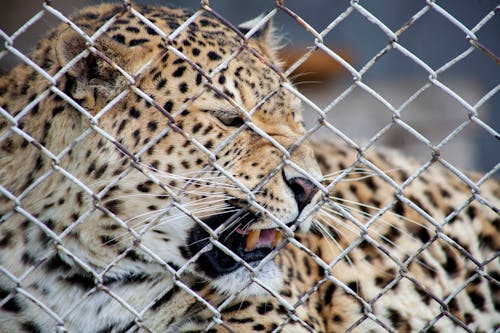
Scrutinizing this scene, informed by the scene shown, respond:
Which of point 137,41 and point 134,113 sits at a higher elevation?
point 137,41

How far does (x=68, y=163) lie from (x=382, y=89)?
6050mm

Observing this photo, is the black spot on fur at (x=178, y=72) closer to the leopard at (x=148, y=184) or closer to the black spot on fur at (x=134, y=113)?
the leopard at (x=148, y=184)

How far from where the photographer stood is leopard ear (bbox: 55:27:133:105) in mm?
2965

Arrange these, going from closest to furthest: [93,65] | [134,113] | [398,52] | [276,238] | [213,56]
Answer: [93,65]
[134,113]
[213,56]
[276,238]
[398,52]

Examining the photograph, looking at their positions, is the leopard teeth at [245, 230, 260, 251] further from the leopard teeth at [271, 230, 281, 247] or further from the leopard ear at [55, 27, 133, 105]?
the leopard ear at [55, 27, 133, 105]

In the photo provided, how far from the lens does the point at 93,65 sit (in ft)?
10.3

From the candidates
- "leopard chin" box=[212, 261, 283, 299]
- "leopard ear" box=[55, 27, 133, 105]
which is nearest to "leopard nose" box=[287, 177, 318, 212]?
"leopard chin" box=[212, 261, 283, 299]

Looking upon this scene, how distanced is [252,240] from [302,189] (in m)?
0.42

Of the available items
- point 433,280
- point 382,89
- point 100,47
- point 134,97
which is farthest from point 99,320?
point 382,89

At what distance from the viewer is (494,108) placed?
8203mm

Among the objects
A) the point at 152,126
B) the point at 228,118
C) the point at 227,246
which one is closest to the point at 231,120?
the point at 228,118

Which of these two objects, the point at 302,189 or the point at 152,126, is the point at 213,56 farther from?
the point at 302,189

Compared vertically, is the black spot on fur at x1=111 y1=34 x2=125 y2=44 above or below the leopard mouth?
above

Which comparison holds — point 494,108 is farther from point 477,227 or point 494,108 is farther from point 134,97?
point 134,97
